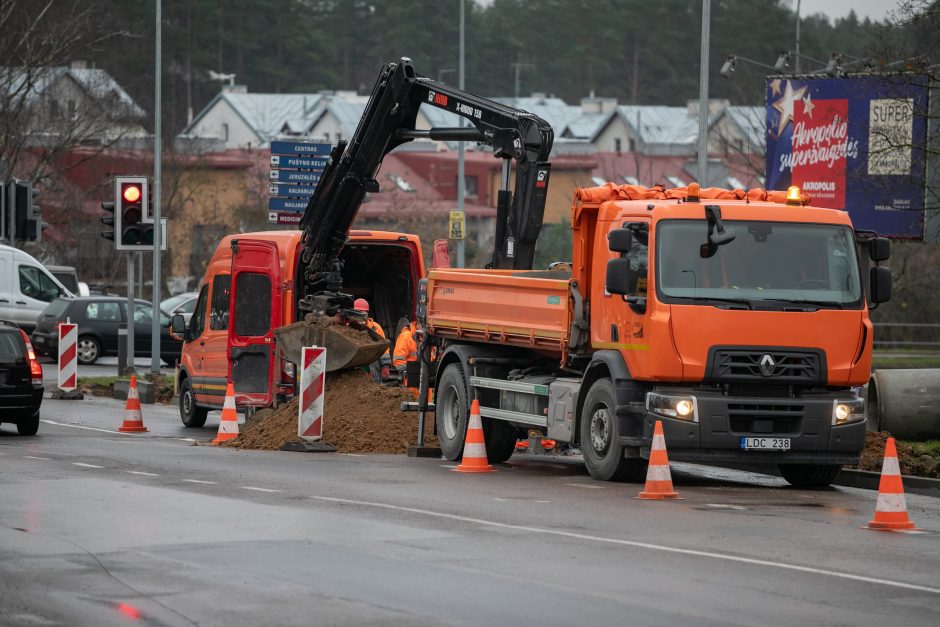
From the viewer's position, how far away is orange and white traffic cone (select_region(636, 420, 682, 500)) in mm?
14883

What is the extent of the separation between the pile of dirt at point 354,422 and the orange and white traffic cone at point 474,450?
2.57 metres

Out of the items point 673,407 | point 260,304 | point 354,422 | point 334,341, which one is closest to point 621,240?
point 673,407

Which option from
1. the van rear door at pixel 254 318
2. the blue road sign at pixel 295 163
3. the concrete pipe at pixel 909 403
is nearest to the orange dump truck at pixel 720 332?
the concrete pipe at pixel 909 403

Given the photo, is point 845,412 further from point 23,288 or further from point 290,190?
point 23,288

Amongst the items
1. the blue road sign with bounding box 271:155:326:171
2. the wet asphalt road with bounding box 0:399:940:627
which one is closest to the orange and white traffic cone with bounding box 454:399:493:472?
the wet asphalt road with bounding box 0:399:940:627

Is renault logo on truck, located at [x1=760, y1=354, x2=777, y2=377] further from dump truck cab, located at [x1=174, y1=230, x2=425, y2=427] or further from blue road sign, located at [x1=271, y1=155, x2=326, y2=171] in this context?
blue road sign, located at [x1=271, y1=155, x2=326, y2=171]

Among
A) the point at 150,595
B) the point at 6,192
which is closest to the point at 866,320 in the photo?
the point at 150,595

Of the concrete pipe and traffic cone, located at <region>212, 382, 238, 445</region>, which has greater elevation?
the concrete pipe

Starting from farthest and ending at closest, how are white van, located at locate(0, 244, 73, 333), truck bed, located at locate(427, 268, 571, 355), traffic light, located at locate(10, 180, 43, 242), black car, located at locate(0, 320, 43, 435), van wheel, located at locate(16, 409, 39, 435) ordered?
white van, located at locate(0, 244, 73, 333) < traffic light, located at locate(10, 180, 43, 242) < van wheel, located at locate(16, 409, 39, 435) < black car, located at locate(0, 320, 43, 435) < truck bed, located at locate(427, 268, 571, 355)

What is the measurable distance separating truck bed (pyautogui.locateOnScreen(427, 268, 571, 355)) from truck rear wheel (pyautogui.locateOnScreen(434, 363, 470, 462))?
1.50ft

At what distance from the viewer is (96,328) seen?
41.2 m

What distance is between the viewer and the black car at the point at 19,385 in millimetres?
22094

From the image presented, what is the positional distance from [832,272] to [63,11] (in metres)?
53.7

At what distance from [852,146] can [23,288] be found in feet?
72.1
